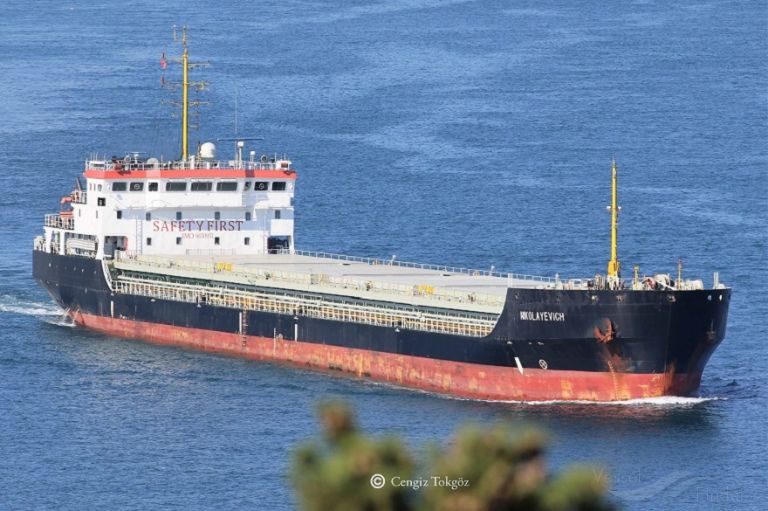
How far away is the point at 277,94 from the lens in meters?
109

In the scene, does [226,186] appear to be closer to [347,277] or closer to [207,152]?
[207,152]

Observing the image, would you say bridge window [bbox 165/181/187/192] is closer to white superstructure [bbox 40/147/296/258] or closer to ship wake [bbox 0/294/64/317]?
white superstructure [bbox 40/147/296/258]

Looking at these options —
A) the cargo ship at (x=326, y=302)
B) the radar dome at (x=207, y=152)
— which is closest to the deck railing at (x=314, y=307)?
the cargo ship at (x=326, y=302)

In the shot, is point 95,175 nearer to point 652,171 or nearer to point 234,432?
point 234,432

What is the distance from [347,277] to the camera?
5256 cm

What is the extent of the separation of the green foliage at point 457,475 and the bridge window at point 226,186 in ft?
160

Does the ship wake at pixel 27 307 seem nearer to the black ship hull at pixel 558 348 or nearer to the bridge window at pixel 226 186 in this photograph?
the bridge window at pixel 226 186

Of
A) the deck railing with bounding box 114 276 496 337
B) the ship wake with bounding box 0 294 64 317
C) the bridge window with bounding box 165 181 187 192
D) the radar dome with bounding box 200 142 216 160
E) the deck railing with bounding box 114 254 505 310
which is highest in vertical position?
the radar dome with bounding box 200 142 216 160

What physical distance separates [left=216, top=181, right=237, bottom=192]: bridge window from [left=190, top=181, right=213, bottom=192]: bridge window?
249 mm

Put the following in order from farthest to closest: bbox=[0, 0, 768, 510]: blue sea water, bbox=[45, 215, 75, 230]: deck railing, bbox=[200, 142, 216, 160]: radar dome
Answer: bbox=[45, 215, 75, 230]: deck railing < bbox=[200, 142, 216, 160]: radar dome < bbox=[0, 0, 768, 510]: blue sea water

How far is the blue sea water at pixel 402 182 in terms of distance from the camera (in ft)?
128

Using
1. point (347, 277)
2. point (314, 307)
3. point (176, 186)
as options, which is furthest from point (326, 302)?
point (176, 186)

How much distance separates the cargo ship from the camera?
43.3 meters

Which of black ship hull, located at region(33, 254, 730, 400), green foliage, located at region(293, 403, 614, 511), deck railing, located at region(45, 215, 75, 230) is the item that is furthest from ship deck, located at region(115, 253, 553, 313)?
green foliage, located at region(293, 403, 614, 511)
